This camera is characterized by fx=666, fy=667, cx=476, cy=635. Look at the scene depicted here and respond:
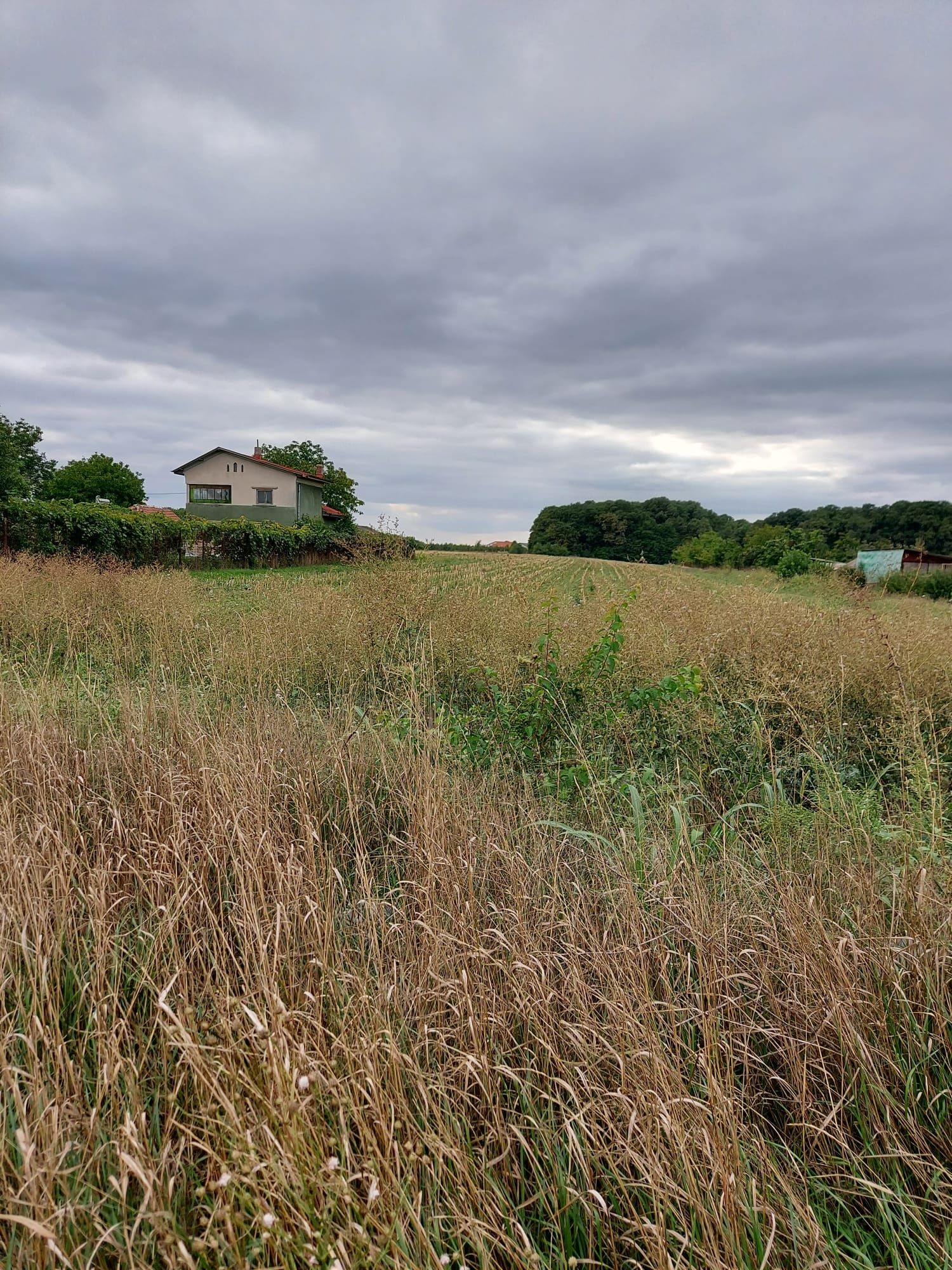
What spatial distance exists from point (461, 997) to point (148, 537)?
23102 millimetres

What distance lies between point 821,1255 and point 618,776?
2.15 metres

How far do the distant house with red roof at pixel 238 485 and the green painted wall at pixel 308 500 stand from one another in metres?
0.07

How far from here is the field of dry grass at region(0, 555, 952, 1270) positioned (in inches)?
51.3

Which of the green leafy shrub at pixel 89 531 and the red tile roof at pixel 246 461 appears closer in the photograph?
the green leafy shrub at pixel 89 531

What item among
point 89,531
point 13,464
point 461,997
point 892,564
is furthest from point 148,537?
point 892,564

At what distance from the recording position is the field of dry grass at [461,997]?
1.30 meters

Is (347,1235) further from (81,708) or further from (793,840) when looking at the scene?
(81,708)

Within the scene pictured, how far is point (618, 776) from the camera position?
3.42 m

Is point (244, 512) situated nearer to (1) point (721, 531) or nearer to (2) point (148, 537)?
(2) point (148, 537)

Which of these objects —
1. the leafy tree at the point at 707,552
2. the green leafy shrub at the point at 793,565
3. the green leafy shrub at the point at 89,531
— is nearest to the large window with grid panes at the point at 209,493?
the green leafy shrub at the point at 89,531

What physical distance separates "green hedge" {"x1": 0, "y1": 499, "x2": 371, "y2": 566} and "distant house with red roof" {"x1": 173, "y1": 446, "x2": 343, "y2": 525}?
15.3 meters

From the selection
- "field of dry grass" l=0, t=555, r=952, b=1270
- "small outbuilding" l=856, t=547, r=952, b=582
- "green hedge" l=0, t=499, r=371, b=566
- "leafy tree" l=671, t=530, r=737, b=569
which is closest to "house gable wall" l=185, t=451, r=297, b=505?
"green hedge" l=0, t=499, r=371, b=566

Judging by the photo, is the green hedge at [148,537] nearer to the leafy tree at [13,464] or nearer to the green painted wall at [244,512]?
the leafy tree at [13,464]

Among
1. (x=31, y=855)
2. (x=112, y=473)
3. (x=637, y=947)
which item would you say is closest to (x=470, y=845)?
(x=637, y=947)
